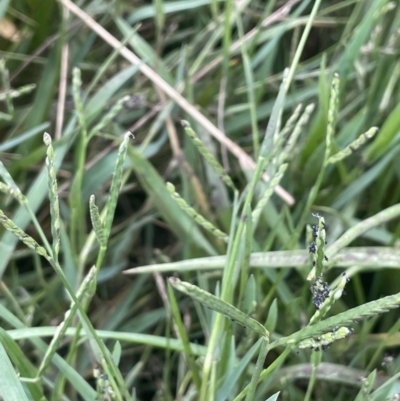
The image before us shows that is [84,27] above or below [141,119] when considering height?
above

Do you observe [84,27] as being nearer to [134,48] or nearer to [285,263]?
[134,48]

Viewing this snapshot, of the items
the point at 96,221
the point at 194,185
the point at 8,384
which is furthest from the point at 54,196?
the point at 194,185

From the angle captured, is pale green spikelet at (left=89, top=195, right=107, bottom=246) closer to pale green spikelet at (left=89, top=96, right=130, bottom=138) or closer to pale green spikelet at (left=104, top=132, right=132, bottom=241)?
pale green spikelet at (left=104, top=132, right=132, bottom=241)

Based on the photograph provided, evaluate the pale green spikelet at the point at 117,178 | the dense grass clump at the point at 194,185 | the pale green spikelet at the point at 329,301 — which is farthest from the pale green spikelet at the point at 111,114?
the pale green spikelet at the point at 329,301

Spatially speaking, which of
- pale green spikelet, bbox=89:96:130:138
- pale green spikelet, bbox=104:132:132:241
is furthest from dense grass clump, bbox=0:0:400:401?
pale green spikelet, bbox=104:132:132:241

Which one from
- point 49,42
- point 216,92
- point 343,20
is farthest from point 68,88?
point 343,20

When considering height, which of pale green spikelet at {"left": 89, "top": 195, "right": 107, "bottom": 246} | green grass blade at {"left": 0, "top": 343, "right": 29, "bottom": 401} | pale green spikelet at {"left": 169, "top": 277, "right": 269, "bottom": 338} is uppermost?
pale green spikelet at {"left": 89, "top": 195, "right": 107, "bottom": 246}
